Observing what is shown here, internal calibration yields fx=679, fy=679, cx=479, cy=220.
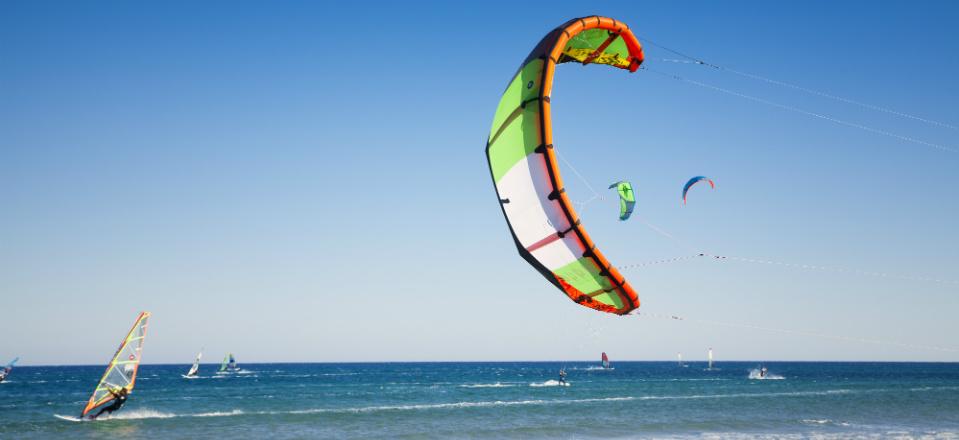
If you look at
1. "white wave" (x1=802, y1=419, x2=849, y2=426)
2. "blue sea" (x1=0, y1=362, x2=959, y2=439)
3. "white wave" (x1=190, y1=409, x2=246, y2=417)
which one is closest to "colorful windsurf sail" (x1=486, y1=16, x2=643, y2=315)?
"blue sea" (x1=0, y1=362, x2=959, y2=439)

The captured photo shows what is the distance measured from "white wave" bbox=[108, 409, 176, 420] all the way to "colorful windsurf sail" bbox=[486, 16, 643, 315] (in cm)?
2833

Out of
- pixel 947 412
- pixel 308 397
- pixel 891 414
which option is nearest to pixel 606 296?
pixel 891 414

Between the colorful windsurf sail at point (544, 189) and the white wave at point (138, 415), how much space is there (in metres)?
28.3

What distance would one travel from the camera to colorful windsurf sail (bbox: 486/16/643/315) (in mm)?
5832

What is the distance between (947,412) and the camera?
2927 cm

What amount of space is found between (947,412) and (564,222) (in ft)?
104

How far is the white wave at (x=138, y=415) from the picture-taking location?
1147 inches

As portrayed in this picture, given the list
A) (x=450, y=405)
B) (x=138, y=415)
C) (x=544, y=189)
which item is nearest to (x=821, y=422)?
(x=450, y=405)

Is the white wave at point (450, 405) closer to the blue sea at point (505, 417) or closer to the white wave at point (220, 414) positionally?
the blue sea at point (505, 417)

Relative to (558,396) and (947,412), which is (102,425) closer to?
(558,396)

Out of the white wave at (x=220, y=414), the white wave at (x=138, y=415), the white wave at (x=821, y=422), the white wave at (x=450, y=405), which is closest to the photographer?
the white wave at (x=821, y=422)

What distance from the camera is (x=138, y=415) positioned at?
30.3 meters

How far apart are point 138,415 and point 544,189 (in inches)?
1200

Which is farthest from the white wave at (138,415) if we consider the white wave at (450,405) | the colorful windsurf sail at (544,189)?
the colorful windsurf sail at (544,189)
